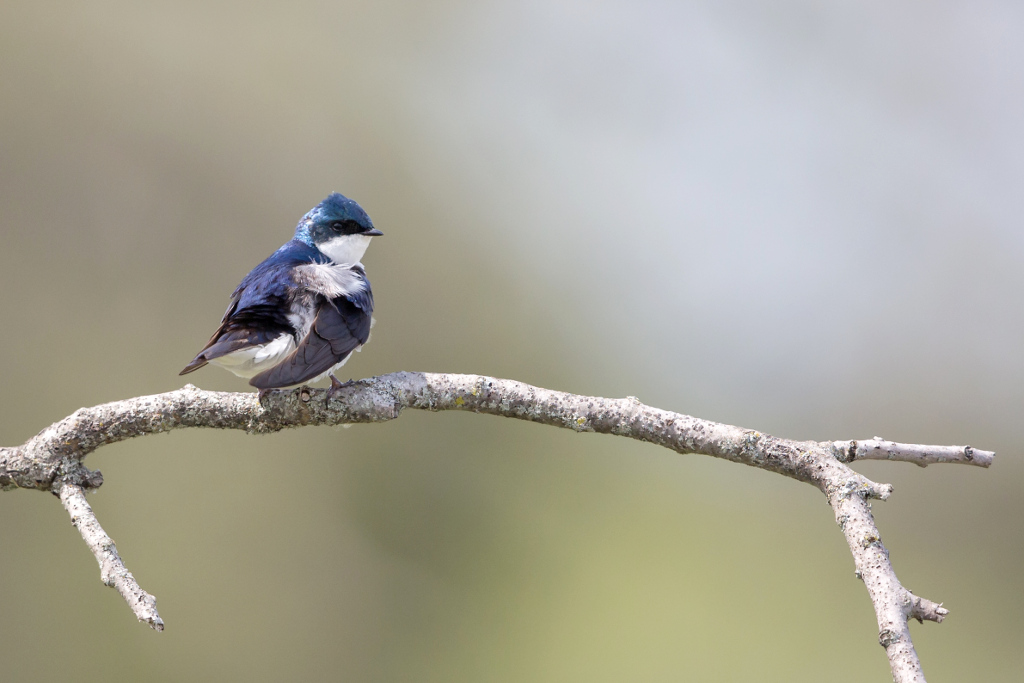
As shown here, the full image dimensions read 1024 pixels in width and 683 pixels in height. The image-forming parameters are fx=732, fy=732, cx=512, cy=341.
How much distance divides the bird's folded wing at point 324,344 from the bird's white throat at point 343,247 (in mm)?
400

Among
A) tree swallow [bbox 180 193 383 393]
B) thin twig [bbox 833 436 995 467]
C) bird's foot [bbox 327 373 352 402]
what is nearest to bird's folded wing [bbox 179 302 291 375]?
tree swallow [bbox 180 193 383 393]

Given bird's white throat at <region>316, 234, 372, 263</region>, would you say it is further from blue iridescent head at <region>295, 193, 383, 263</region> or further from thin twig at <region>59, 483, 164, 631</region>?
thin twig at <region>59, 483, 164, 631</region>

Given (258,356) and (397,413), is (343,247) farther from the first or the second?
(397,413)

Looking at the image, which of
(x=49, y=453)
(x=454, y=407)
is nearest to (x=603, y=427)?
(x=454, y=407)

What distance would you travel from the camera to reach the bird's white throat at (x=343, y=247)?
2.00 metres

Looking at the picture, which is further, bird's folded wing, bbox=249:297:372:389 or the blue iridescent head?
the blue iridescent head

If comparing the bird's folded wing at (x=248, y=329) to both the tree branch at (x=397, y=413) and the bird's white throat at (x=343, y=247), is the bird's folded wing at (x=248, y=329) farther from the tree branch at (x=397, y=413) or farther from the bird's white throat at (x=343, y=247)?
the bird's white throat at (x=343, y=247)

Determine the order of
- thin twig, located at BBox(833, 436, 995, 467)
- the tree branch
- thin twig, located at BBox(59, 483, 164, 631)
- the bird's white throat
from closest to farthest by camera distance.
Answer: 1. thin twig, located at BBox(59, 483, 164, 631)
2. thin twig, located at BBox(833, 436, 995, 467)
3. the tree branch
4. the bird's white throat

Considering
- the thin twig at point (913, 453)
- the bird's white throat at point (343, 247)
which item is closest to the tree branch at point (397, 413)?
the thin twig at point (913, 453)

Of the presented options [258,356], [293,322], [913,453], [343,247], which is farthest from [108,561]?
Answer: [913,453]

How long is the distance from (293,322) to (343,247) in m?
0.50

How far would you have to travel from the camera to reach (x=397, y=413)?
1401 mm

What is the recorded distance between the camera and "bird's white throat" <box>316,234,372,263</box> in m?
2.00

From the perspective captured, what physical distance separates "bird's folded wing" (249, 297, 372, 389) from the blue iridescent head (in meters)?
0.41
